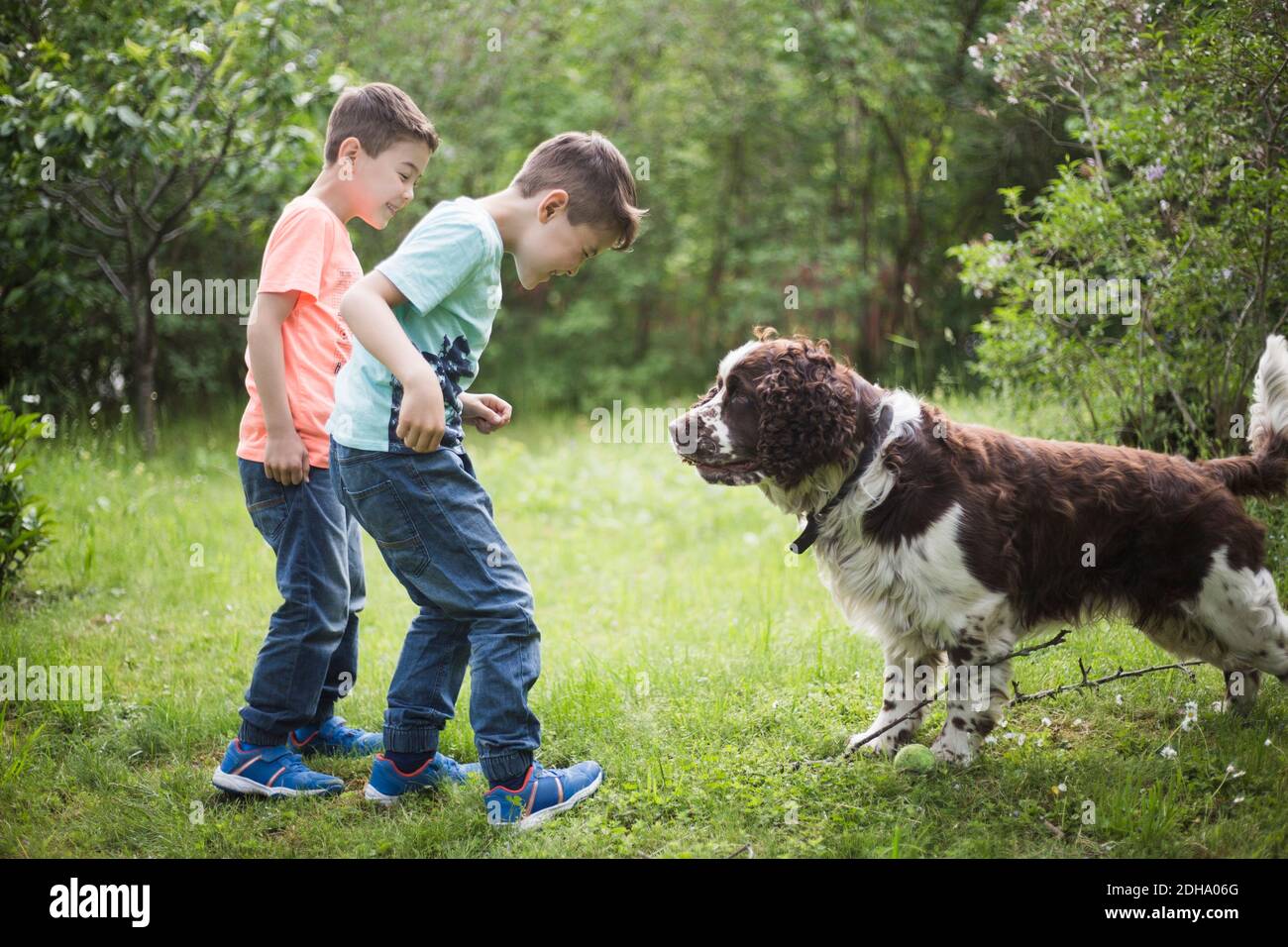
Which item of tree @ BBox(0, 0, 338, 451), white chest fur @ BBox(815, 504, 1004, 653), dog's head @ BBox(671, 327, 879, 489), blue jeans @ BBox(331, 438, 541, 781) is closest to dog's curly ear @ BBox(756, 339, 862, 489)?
dog's head @ BBox(671, 327, 879, 489)

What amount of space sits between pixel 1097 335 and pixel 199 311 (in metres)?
7.45

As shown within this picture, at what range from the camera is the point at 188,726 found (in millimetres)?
4219

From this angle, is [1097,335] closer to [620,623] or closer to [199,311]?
[620,623]

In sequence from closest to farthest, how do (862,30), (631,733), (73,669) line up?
1. (631,733)
2. (73,669)
3. (862,30)

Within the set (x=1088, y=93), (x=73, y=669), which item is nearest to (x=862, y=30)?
(x=1088, y=93)

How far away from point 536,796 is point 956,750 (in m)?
1.43

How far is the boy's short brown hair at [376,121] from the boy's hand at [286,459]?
97 centimetres

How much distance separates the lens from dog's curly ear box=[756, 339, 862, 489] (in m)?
3.51

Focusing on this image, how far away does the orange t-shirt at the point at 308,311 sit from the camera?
343cm

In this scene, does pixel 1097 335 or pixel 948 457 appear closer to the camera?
pixel 948 457

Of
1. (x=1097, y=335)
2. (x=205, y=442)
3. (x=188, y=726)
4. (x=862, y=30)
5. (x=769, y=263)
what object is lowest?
(x=188, y=726)

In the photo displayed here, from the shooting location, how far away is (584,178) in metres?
3.22

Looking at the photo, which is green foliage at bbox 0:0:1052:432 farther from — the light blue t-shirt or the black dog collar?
the black dog collar

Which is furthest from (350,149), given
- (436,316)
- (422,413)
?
(422,413)
